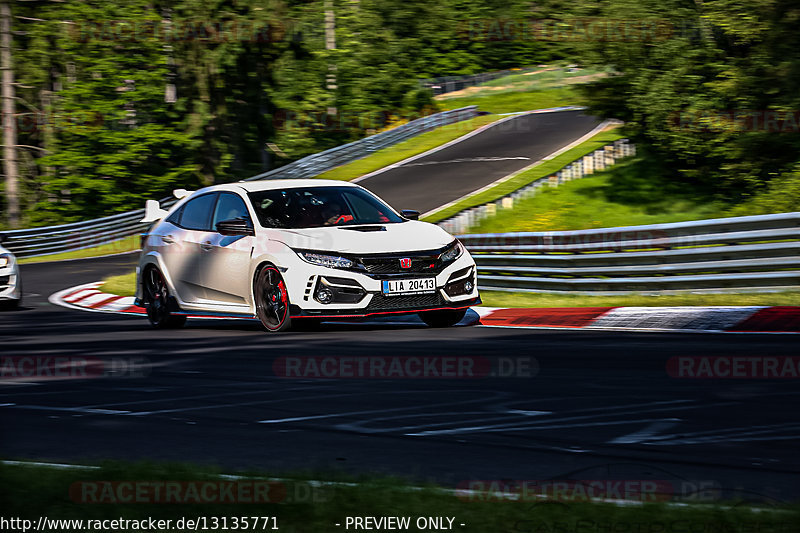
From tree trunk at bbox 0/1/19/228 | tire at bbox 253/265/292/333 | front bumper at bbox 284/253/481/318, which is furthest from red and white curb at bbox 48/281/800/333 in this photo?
tree trunk at bbox 0/1/19/228

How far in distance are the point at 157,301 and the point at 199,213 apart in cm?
114

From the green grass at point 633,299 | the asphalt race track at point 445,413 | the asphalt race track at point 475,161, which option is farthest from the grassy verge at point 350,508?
the asphalt race track at point 475,161

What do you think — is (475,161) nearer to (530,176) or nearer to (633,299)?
(530,176)

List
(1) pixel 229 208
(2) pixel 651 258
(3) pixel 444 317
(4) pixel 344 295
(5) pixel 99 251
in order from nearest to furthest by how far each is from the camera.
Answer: (4) pixel 344 295 → (3) pixel 444 317 → (1) pixel 229 208 → (2) pixel 651 258 → (5) pixel 99 251

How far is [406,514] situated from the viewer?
13.5 feet

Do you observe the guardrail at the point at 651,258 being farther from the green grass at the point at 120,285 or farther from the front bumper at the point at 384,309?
the green grass at the point at 120,285

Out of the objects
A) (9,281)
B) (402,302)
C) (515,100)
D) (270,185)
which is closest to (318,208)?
(270,185)

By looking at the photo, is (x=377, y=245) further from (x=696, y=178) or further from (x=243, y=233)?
(x=696, y=178)

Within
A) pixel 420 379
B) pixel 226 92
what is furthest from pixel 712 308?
pixel 226 92

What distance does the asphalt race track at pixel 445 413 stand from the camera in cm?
529

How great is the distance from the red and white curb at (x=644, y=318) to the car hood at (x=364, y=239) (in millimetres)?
1074

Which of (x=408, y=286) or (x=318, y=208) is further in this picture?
(x=318, y=208)

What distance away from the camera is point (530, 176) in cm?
3503

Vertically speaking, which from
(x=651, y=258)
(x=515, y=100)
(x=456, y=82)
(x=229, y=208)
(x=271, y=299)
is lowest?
(x=515, y=100)
